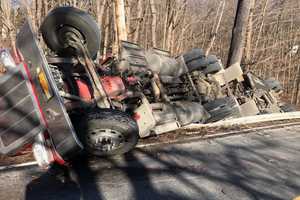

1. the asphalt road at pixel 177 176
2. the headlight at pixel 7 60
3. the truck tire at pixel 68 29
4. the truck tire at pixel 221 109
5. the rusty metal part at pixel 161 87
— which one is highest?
the truck tire at pixel 68 29

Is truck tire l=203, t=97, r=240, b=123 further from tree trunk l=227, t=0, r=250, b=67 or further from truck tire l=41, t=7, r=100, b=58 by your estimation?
tree trunk l=227, t=0, r=250, b=67

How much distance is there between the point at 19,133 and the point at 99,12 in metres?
7.37

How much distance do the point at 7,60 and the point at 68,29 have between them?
1.21m

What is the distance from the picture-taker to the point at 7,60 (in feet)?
9.53


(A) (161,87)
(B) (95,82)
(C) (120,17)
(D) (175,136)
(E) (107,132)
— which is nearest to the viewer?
(E) (107,132)

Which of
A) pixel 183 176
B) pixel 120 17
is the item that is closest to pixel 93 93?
pixel 183 176

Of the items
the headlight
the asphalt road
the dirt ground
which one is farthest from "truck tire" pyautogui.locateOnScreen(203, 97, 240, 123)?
the headlight

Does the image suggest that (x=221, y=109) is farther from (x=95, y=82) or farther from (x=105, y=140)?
(x=105, y=140)

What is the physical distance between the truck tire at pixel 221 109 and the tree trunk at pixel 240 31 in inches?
150

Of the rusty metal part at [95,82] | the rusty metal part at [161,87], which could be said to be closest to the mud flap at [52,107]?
the rusty metal part at [95,82]

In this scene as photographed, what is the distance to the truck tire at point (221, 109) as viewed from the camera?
5.51 meters

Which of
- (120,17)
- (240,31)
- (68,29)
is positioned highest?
(120,17)

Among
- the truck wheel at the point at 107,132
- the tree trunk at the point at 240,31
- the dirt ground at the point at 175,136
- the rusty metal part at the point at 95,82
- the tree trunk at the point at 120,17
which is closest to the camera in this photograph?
the truck wheel at the point at 107,132

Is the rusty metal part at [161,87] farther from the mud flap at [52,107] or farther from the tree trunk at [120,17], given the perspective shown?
the tree trunk at [120,17]
